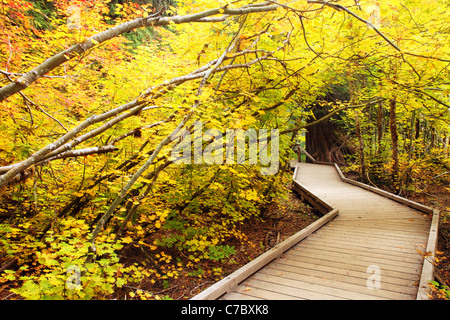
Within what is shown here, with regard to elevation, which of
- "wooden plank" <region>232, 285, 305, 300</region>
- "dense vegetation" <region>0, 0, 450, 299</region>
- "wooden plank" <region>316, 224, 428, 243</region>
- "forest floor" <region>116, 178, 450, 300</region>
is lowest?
"forest floor" <region>116, 178, 450, 300</region>

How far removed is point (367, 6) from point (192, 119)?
2.60m

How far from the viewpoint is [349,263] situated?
411 centimetres

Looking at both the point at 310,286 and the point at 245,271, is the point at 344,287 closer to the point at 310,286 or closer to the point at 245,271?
the point at 310,286

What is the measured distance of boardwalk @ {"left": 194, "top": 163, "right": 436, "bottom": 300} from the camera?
3.23m

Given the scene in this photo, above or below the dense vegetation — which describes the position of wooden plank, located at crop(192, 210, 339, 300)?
below

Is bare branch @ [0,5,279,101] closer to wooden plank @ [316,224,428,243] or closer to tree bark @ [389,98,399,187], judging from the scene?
wooden plank @ [316,224,428,243]

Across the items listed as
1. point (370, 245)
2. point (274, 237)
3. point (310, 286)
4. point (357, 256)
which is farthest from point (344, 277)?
point (274, 237)

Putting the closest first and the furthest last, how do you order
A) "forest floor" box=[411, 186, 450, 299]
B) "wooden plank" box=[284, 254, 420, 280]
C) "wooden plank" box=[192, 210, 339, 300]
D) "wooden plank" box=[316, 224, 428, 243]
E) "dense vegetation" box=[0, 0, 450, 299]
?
"dense vegetation" box=[0, 0, 450, 299], "wooden plank" box=[192, 210, 339, 300], "wooden plank" box=[284, 254, 420, 280], "forest floor" box=[411, 186, 450, 299], "wooden plank" box=[316, 224, 428, 243]

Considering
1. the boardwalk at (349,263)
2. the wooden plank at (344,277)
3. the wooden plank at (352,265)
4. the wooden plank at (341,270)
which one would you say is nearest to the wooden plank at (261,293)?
the boardwalk at (349,263)

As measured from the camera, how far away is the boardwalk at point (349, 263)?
10.6ft

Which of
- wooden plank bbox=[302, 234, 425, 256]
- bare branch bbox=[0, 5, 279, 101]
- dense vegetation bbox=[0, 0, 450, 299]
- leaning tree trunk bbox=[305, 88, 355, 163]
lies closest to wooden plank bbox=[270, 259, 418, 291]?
wooden plank bbox=[302, 234, 425, 256]
